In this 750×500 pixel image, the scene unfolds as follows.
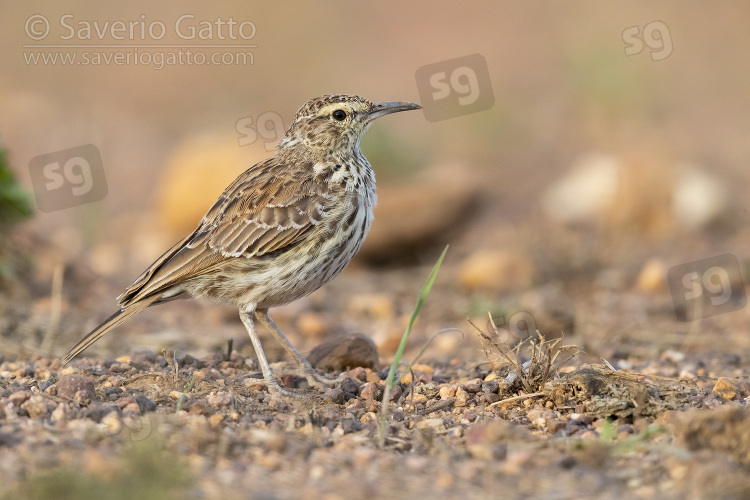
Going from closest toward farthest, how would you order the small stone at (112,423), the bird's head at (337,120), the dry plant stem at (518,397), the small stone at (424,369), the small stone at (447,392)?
the small stone at (112,423) < the dry plant stem at (518,397) < the small stone at (447,392) < the small stone at (424,369) < the bird's head at (337,120)

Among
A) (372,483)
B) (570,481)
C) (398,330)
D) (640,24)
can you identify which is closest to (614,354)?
(398,330)

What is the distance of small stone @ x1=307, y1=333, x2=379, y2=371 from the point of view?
6320mm

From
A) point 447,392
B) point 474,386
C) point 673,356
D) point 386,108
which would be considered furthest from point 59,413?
point 673,356

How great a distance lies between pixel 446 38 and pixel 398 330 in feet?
44.6

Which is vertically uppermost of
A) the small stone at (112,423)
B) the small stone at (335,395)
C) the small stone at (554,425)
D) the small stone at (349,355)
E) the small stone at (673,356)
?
the small stone at (112,423)

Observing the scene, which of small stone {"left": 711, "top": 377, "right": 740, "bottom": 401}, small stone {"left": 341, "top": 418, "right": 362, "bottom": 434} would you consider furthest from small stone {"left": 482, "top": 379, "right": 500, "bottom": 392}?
small stone {"left": 711, "top": 377, "right": 740, "bottom": 401}

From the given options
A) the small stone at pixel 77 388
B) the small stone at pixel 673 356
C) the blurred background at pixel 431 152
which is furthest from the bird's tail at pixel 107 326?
the small stone at pixel 673 356

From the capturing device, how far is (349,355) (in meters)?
6.32

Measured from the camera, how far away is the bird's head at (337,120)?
6609mm

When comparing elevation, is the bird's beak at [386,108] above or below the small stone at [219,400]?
above

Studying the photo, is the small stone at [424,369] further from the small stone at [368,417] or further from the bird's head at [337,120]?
the bird's head at [337,120]

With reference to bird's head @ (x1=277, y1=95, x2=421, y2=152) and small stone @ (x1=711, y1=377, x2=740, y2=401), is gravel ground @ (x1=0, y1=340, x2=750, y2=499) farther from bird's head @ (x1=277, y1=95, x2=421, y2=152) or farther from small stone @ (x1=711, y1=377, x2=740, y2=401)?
bird's head @ (x1=277, y1=95, x2=421, y2=152)

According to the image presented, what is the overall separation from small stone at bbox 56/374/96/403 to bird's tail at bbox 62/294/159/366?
75cm

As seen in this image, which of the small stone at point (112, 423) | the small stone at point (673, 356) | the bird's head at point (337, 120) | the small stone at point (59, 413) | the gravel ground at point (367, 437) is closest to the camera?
the gravel ground at point (367, 437)
